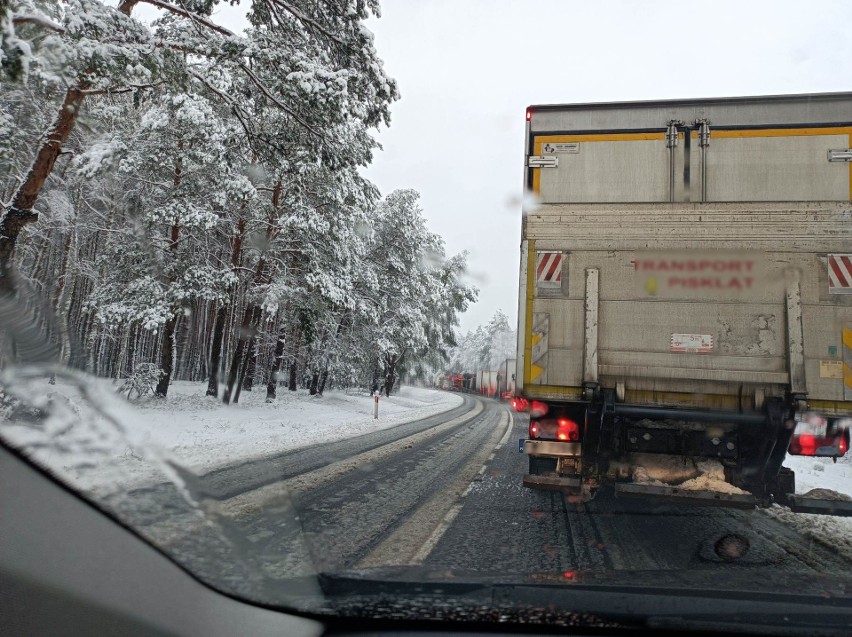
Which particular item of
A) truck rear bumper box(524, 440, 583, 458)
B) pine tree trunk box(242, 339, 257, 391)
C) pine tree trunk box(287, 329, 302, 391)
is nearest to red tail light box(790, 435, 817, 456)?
truck rear bumper box(524, 440, 583, 458)

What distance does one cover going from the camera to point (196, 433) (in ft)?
31.6

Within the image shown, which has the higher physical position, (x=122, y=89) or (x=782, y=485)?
(x=122, y=89)

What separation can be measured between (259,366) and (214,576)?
22190mm

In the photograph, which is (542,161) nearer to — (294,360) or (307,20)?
(307,20)

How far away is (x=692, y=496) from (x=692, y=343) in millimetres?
1256

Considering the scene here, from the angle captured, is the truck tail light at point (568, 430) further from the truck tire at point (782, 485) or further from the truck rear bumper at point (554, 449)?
the truck tire at point (782, 485)

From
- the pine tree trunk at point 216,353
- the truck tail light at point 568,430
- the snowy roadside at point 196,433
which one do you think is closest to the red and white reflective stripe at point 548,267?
the truck tail light at point 568,430


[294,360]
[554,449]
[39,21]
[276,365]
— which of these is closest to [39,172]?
[39,21]

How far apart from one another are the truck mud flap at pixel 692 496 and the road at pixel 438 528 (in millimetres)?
389

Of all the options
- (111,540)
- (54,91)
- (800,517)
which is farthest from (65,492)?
(800,517)

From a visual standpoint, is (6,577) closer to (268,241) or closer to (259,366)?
(268,241)

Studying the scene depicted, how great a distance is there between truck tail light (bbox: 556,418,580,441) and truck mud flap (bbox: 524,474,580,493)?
14.2 inches

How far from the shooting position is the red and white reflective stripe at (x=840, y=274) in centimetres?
451

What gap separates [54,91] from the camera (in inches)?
246
